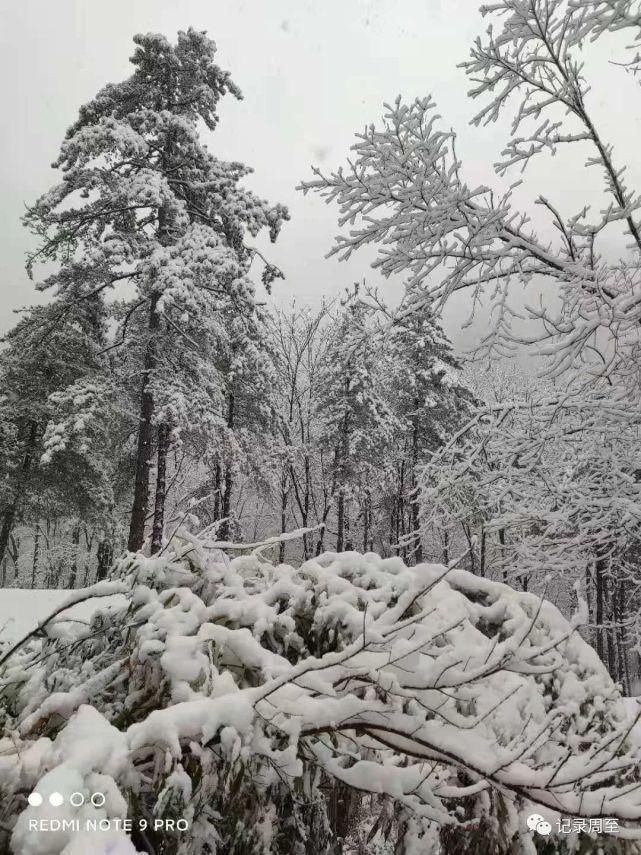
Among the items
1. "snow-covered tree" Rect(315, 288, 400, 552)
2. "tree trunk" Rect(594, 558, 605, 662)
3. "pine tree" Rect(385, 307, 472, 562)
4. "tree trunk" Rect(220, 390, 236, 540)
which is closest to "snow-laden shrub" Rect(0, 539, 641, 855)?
"tree trunk" Rect(594, 558, 605, 662)

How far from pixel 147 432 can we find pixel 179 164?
6.42 m

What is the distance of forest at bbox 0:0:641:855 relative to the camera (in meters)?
1.55

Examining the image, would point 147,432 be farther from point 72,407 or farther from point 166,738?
point 166,738

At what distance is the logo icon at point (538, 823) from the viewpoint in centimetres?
223

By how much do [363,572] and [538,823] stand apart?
1300mm

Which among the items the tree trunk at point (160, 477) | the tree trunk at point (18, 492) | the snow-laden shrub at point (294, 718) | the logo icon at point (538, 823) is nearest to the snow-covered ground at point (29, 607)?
the tree trunk at point (160, 477)

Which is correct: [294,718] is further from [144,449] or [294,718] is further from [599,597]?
[599,597]

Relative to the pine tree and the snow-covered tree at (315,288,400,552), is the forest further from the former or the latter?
the pine tree

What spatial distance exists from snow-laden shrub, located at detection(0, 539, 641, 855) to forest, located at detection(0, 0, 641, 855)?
11mm

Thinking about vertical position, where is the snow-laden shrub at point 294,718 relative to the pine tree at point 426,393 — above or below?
below

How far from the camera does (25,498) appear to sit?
1533 centimetres

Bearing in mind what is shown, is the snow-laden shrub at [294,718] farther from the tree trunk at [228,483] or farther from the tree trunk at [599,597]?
the tree trunk at [228,483]

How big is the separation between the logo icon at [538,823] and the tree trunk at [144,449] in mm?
9783

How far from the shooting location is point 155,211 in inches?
505
